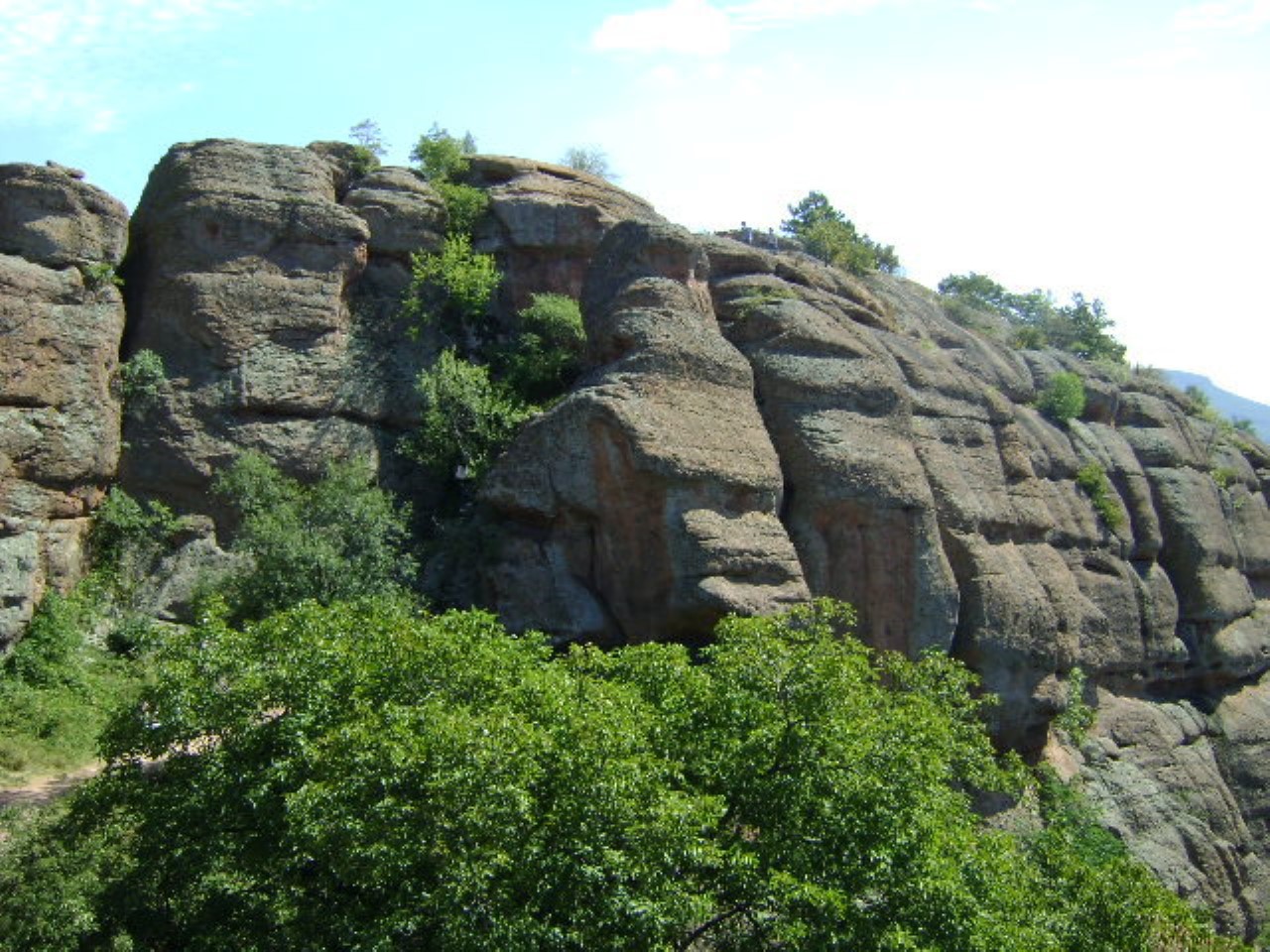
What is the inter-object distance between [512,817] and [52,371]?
1636 centimetres

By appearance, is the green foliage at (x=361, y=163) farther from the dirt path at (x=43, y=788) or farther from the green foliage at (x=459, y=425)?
the dirt path at (x=43, y=788)

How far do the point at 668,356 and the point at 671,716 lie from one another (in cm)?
1185

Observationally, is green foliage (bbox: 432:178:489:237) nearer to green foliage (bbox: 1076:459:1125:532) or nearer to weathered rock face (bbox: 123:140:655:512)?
weathered rock face (bbox: 123:140:655:512)

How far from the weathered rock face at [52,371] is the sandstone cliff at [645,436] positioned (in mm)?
60

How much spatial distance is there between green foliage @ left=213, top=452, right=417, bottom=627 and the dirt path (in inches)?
176

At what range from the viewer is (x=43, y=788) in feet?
68.2

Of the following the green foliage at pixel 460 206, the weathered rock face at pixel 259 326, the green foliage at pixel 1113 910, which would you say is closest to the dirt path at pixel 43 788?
the weathered rock face at pixel 259 326

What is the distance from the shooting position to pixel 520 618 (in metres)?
26.4

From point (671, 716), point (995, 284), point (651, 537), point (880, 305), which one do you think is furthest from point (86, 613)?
point (995, 284)

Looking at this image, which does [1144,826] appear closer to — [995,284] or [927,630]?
[927,630]

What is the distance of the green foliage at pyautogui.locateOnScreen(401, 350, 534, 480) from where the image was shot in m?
29.8

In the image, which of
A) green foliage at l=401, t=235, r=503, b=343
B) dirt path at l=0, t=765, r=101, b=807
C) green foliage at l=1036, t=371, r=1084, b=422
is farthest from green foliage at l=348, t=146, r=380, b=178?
green foliage at l=1036, t=371, r=1084, b=422

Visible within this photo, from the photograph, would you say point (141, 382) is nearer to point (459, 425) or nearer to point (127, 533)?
point (127, 533)

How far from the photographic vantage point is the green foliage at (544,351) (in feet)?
104
